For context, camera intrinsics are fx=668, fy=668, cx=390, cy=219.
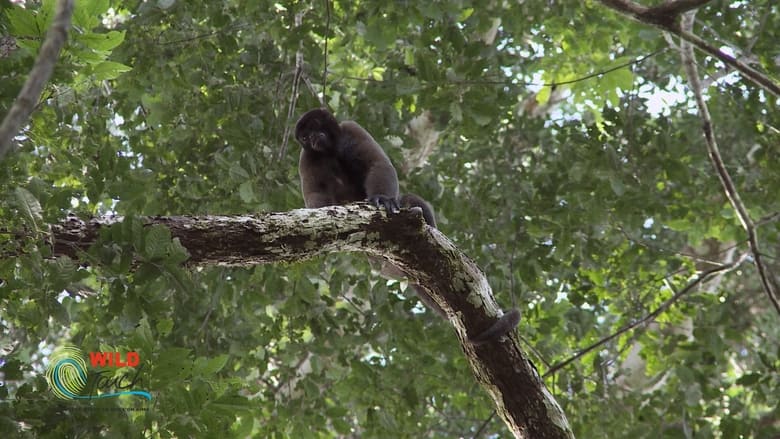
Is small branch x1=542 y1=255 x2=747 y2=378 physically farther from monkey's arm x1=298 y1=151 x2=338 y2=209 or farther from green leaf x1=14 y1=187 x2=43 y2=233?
green leaf x1=14 y1=187 x2=43 y2=233

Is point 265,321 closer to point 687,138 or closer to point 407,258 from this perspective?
point 407,258

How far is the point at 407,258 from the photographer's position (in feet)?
11.5

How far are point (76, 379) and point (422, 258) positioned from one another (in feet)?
5.64

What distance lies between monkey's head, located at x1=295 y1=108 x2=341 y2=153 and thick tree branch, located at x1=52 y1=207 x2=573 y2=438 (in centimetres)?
228

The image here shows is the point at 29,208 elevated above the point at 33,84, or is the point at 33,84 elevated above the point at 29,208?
the point at 29,208

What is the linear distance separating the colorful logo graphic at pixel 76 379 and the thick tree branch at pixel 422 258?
637mm

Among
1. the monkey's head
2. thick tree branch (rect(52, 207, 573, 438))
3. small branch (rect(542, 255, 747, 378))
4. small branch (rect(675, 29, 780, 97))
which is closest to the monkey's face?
the monkey's head

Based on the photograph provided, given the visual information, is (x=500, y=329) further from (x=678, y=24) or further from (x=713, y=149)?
(x=713, y=149)

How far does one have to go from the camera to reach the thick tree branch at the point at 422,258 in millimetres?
3096

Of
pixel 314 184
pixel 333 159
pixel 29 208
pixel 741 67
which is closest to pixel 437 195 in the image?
pixel 333 159

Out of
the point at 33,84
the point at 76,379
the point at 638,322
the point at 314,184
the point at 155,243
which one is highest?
the point at 314,184

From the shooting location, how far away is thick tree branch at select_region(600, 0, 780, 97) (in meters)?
4.53

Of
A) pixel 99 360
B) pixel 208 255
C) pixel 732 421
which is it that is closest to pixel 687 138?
pixel 732 421

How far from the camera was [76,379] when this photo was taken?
9.65ft
